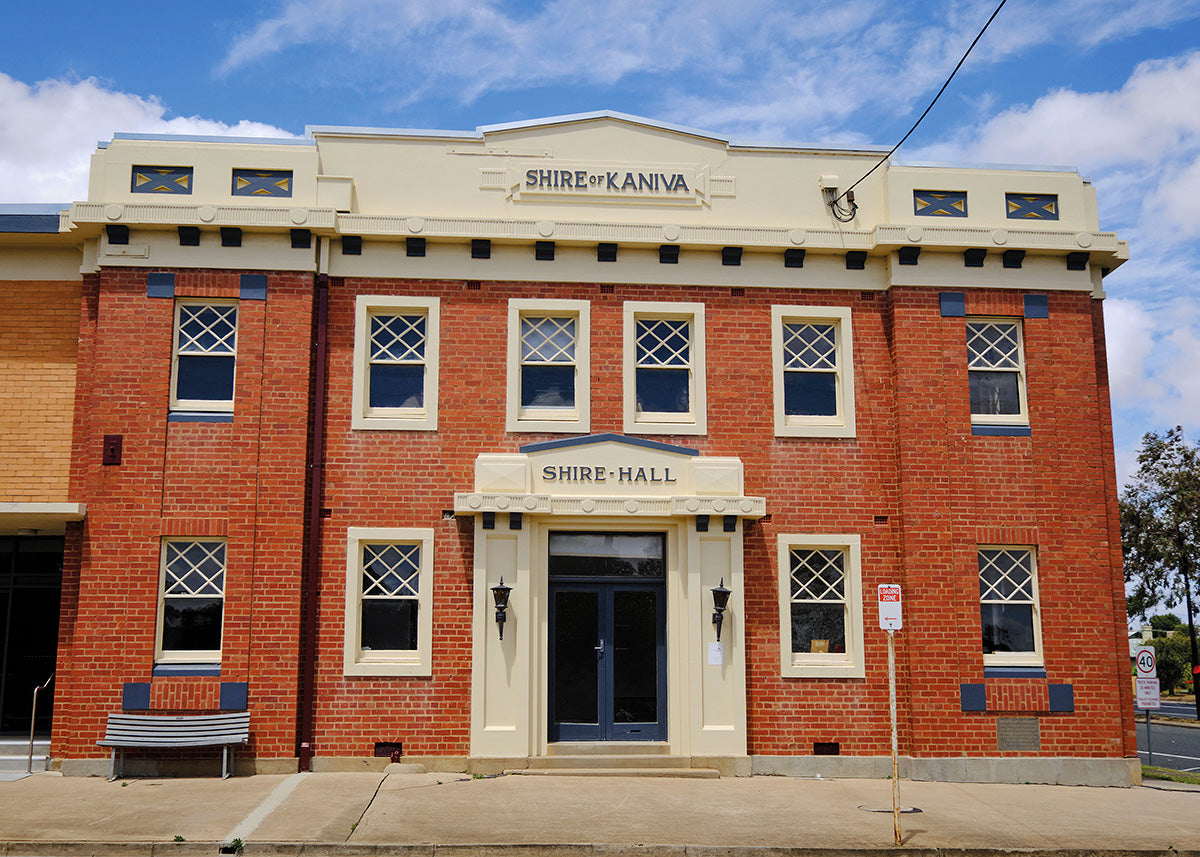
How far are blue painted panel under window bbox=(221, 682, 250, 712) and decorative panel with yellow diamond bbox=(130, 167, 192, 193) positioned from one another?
21.3ft

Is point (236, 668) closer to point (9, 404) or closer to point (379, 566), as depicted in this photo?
point (379, 566)

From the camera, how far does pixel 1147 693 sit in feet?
52.4

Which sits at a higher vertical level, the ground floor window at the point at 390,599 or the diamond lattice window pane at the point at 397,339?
the diamond lattice window pane at the point at 397,339

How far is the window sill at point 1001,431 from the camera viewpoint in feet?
46.2

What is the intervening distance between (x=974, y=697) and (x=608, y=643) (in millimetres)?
4804

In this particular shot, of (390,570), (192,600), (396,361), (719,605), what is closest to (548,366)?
(396,361)

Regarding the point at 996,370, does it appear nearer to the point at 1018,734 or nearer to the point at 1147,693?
the point at 1018,734

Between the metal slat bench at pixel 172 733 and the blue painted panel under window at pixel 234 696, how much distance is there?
15 cm

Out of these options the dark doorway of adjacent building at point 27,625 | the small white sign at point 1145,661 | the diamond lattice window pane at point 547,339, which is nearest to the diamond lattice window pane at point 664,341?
the diamond lattice window pane at point 547,339

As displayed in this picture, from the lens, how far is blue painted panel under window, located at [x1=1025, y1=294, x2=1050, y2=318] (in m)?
14.4

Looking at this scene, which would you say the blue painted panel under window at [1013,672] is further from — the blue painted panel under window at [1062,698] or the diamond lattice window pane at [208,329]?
the diamond lattice window pane at [208,329]

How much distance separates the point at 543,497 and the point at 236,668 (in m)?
4.36

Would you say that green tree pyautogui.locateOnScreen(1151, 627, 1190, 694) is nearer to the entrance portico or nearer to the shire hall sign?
the entrance portico

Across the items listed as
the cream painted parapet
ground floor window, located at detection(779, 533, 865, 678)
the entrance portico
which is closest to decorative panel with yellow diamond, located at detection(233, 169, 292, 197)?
the cream painted parapet
